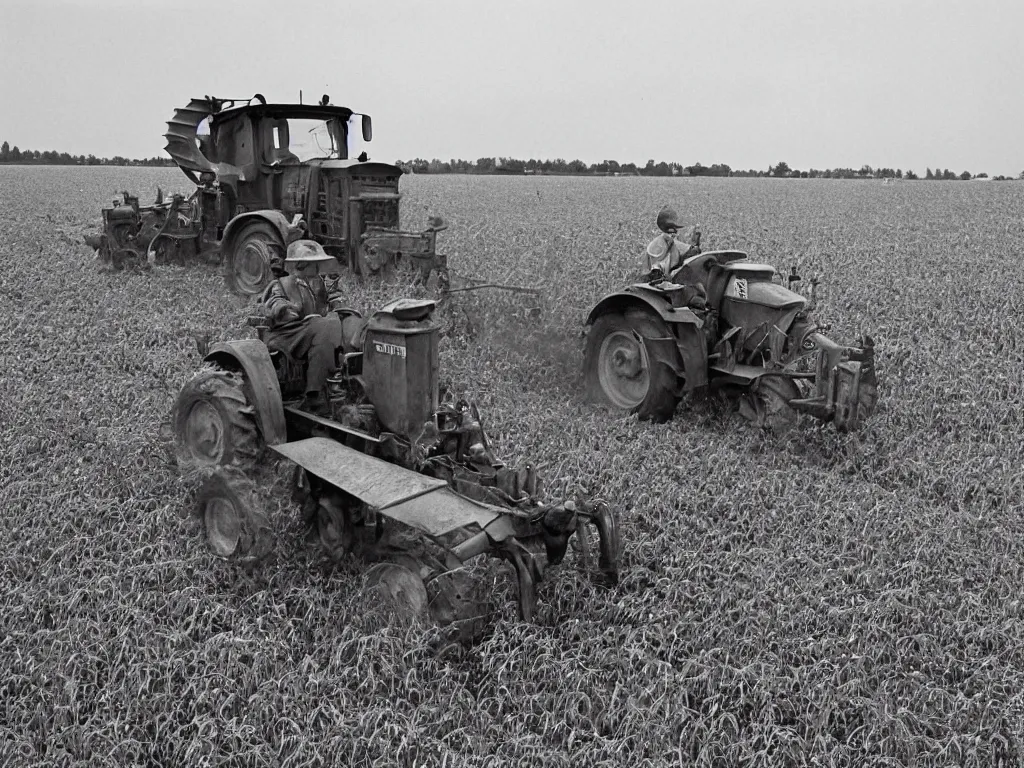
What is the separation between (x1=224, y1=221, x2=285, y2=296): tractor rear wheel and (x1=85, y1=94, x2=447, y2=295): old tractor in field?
0.01m

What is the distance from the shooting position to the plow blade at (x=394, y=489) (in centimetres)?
363

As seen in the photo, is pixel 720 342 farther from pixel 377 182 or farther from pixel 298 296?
pixel 377 182

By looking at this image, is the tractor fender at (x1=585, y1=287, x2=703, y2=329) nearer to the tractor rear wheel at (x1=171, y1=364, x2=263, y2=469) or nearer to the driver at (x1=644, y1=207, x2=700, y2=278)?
the driver at (x1=644, y1=207, x2=700, y2=278)

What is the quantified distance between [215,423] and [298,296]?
92cm

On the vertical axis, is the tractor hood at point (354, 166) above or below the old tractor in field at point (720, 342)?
above

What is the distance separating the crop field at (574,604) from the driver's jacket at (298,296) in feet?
3.22

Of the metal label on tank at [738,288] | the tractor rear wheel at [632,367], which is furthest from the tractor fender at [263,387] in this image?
the metal label on tank at [738,288]

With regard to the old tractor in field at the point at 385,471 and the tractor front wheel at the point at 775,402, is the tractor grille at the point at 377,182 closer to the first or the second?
the old tractor in field at the point at 385,471

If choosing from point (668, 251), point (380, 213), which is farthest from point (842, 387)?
point (380, 213)

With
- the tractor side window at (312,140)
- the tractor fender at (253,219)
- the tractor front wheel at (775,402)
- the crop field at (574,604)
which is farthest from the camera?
the tractor side window at (312,140)

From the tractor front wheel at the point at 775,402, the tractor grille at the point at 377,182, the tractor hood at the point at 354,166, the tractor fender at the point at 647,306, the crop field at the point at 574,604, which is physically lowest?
Answer: the crop field at the point at 574,604

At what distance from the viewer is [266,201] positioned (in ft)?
36.8

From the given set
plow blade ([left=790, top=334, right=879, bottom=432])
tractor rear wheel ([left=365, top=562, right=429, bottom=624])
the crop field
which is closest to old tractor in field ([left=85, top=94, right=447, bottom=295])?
the crop field

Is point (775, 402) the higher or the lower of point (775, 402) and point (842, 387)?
the lower
